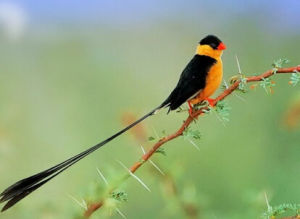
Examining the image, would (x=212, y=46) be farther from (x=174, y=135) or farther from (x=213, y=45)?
(x=174, y=135)

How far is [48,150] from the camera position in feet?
3.54

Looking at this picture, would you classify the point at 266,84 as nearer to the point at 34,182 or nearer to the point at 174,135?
the point at 174,135

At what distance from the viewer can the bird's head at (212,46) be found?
2.16ft

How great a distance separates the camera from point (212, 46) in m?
0.66

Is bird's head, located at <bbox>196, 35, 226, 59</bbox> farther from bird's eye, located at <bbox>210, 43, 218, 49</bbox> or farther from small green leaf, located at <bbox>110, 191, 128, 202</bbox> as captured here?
small green leaf, located at <bbox>110, 191, 128, 202</bbox>

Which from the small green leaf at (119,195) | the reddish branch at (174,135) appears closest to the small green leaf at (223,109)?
the reddish branch at (174,135)

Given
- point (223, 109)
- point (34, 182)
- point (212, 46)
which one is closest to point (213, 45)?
point (212, 46)

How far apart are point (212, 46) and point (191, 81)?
0.07 m

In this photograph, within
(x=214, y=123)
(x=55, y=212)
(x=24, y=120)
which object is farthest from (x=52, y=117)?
(x=55, y=212)

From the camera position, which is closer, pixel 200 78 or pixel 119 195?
pixel 119 195

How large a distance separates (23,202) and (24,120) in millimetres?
602

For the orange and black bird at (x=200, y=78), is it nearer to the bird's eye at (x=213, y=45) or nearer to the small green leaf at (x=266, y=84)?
the bird's eye at (x=213, y=45)

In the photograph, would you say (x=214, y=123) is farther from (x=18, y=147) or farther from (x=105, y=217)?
(x=105, y=217)

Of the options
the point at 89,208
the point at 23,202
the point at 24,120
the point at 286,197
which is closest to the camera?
the point at 89,208
